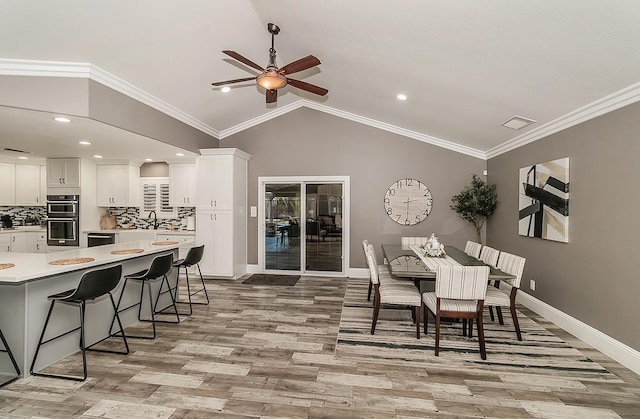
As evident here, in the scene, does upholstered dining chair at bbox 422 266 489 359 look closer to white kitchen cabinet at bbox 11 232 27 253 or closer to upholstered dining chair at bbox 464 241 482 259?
upholstered dining chair at bbox 464 241 482 259

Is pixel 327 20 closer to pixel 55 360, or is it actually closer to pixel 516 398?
pixel 516 398

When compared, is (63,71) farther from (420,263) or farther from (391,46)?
(420,263)

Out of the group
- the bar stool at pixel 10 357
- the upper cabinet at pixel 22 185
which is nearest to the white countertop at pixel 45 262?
the bar stool at pixel 10 357

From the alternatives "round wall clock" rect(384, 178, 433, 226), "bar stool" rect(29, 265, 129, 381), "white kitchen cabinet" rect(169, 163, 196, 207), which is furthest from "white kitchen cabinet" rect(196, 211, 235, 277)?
"round wall clock" rect(384, 178, 433, 226)

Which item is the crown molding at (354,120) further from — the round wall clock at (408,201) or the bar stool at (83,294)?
the bar stool at (83,294)

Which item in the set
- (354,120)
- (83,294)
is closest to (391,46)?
(354,120)

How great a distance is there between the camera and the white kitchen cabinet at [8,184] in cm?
609

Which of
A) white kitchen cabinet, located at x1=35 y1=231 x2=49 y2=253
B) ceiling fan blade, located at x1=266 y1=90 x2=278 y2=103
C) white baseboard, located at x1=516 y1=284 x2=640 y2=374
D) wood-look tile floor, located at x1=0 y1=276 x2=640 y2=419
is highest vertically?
ceiling fan blade, located at x1=266 y1=90 x2=278 y2=103

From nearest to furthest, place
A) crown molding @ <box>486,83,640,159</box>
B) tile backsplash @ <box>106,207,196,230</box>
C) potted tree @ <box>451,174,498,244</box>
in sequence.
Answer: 1. crown molding @ <box>486,83,640,159</box>
2. potted tree @ <box>451,174,498,244</box>
3. tile backsplash @ <box>106,207,196,230</box>

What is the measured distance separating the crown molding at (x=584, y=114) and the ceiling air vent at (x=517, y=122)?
19 centimetres

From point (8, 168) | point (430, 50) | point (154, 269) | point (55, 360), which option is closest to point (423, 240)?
point (430, 50)

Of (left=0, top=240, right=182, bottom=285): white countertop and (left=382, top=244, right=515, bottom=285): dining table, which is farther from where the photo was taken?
(left=382, top=244, right=515, bottom=285): dining table

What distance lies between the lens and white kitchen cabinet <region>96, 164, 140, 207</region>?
6.27 m

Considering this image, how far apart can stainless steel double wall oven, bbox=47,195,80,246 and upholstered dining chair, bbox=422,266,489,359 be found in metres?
6.78
